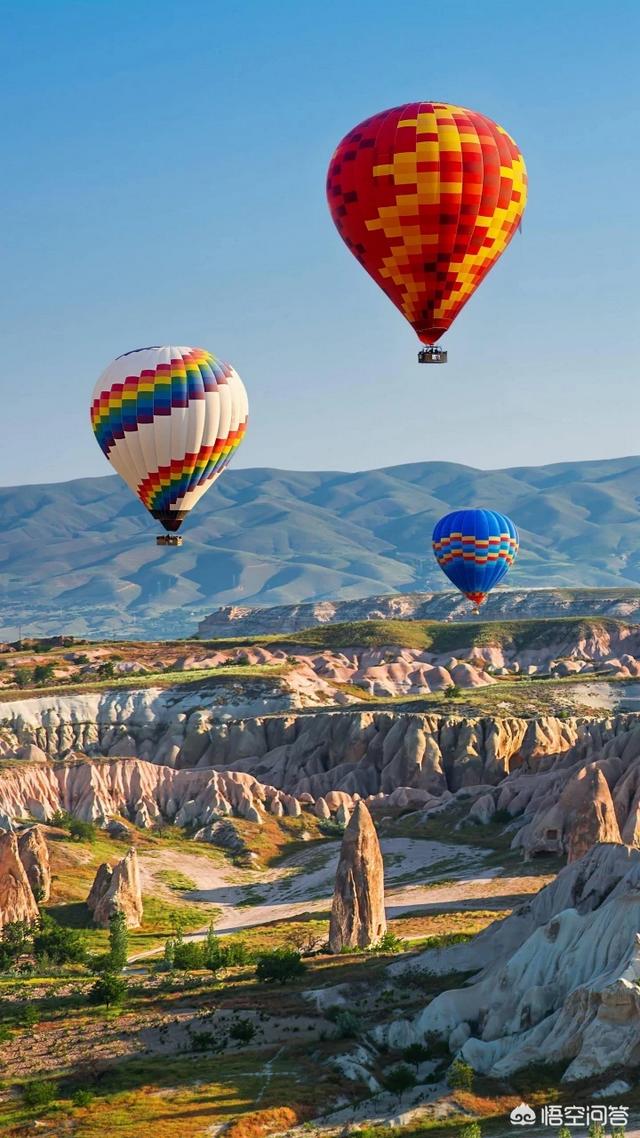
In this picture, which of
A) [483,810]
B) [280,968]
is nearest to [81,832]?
[483,810]

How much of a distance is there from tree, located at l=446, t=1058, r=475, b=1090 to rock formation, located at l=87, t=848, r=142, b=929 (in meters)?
37.1

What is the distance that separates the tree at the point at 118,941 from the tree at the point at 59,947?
1.48m

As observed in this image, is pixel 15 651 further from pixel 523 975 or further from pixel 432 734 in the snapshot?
pixel 523 975

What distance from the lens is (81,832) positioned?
344 ft

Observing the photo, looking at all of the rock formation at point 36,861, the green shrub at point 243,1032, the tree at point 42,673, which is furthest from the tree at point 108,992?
the tree at point 42,673

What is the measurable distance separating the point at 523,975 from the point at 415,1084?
5.65m

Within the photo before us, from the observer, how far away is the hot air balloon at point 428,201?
74312 mm

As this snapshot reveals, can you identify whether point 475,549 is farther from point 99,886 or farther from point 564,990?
point 564,990

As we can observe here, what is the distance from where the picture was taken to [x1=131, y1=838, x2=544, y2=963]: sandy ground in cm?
8825

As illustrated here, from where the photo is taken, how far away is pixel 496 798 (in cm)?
11094

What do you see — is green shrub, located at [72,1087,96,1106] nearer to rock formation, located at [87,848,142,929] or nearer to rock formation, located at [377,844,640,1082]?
rock formation, located at [377,844,640,1082]

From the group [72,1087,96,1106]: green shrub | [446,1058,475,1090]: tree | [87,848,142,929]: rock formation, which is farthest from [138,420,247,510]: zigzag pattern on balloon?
[446,1058,475,1090]: tree

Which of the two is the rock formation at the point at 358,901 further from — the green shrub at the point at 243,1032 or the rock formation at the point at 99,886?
the rock formation at the point at 99,886

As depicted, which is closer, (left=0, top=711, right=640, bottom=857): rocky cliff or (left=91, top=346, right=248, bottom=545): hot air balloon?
(left=91, top=346, right=248, bottom=545): hot air balloon
